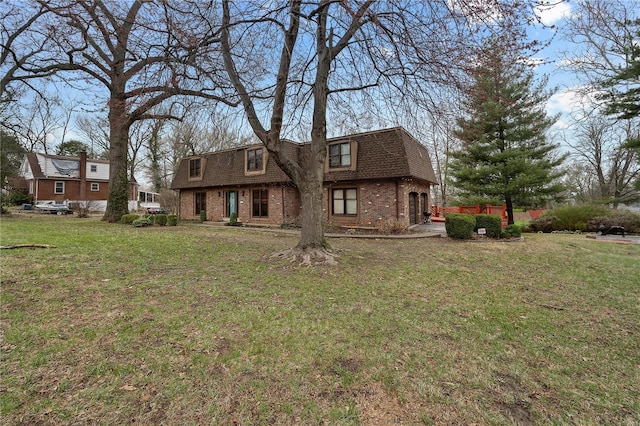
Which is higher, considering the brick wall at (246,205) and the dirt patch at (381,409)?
the brick wall at (246,205)

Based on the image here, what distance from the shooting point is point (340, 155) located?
50.4 feet

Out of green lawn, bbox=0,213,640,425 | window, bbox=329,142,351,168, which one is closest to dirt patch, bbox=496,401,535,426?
green lawn, bbox=0,213,640,425

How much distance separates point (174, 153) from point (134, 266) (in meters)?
33.2

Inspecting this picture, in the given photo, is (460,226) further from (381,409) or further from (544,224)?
(381,409)

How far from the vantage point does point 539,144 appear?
659 inches

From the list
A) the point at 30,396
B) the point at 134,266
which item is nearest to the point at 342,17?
the point at 134,266

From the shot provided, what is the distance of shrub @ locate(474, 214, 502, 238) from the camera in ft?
38.0

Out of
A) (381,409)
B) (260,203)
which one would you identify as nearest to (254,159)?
(260,203)

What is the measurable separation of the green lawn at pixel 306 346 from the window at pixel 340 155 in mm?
9995

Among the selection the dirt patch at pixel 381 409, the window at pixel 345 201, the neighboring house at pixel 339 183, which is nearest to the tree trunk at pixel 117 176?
the neighboring house at pixel 339 183

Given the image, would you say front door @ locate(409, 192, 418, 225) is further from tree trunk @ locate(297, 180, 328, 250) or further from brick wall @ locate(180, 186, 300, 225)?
tree trunk @ locate(297, 180, 328, 250)

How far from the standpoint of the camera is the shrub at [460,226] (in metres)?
11.2

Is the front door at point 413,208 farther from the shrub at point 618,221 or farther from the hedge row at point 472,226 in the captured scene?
the shrub at point 618,221

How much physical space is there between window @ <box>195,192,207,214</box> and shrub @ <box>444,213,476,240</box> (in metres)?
16.6
